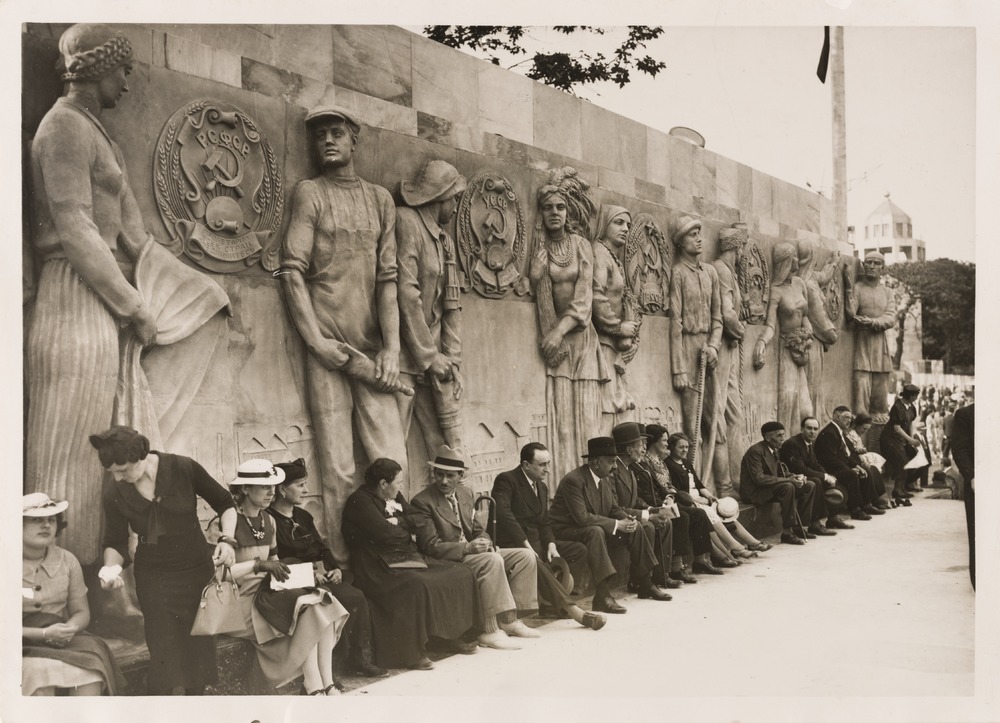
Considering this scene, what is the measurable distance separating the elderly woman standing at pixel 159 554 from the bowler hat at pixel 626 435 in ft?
13.1

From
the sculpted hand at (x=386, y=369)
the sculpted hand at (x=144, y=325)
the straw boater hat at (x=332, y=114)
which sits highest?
the straw boater hat at (x=332, y=114)

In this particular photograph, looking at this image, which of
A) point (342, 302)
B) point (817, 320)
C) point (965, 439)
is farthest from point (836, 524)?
point (342, 302)

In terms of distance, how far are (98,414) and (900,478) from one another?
34.2 ft

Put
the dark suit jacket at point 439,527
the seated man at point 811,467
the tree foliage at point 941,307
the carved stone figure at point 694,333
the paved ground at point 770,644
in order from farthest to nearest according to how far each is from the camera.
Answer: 1. the tree foliage at point 941,307
2. the seated man at point 811,467
3. the carved stone figure at point 694,333
4. the dark suit jacket at point 439,527
5. the paved ground at point 770,644

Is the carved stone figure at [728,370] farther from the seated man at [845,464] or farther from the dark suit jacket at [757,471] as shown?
the seated man at [845,464]

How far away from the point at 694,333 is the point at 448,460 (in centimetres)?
423

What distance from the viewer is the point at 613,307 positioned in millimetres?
9594

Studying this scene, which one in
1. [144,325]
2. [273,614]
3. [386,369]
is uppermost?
[144,325]

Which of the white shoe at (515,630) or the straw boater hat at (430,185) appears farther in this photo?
the straw boater hat at (430,185)

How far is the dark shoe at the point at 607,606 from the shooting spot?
820 cm

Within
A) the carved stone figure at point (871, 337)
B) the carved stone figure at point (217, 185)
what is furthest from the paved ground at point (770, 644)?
the carved stone figure at point (871, 337)

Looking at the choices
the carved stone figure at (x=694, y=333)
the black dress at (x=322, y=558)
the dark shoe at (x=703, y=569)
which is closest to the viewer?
the black dress at (x=322, y=558)

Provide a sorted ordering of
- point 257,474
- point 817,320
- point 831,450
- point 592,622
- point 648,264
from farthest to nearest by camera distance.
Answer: point 817,320 < point 831,450 < point 648,264 < point 592,622 < point 257,474

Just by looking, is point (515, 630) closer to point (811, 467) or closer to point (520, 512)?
point (520, 512)
